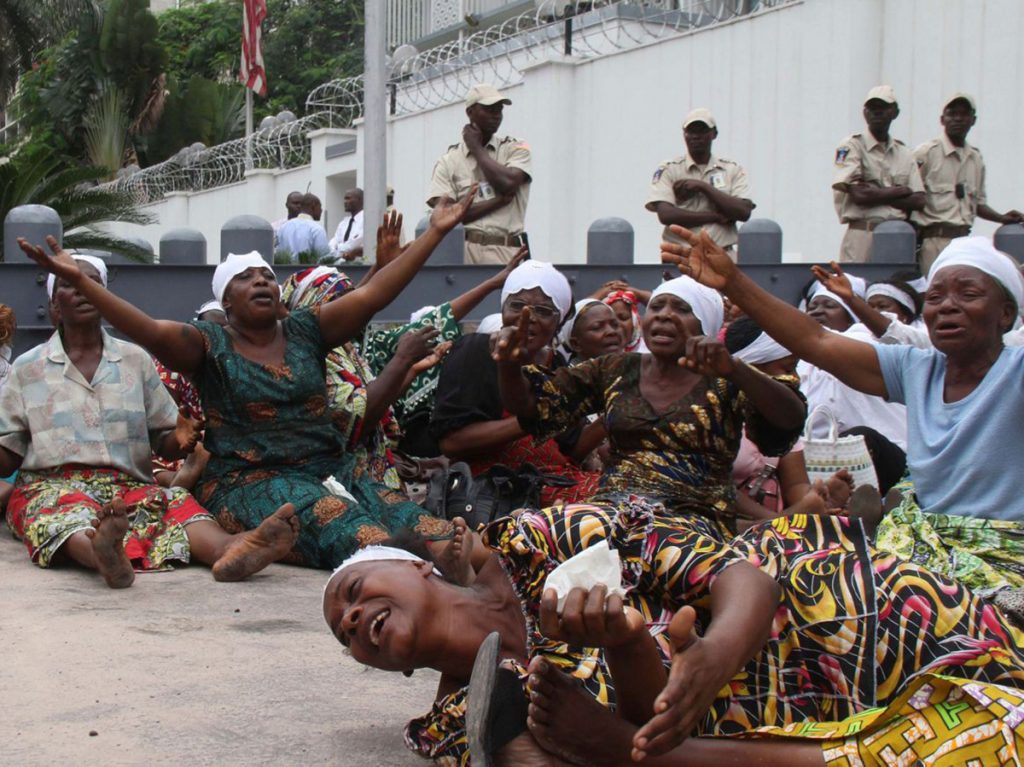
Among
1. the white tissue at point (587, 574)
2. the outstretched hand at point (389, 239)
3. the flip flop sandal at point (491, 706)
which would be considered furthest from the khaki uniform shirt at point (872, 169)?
the white tissue at point (587, 574)

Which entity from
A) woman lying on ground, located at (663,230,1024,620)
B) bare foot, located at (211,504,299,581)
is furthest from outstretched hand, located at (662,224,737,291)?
bare foot, located at (211,504,299,581)

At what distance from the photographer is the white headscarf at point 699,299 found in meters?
4.85

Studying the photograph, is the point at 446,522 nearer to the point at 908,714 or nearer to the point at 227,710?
the point at 227,710

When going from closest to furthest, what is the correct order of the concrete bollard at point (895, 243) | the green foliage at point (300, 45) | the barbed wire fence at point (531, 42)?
1. the concrete bollard at point (895, 243)
2. the barbed wire fence at point (531, 42)
3. the green foliage at point (300, 45)

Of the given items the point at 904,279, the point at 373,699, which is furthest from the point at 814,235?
the point at 373,699

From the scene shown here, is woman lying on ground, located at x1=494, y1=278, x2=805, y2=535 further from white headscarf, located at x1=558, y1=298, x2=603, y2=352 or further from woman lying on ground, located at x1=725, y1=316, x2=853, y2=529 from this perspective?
white headscarf, located at x1=558, y1=298, x2=603, y2=352

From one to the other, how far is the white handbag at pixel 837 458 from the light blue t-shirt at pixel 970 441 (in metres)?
1.49

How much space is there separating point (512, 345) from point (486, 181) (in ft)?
15.2

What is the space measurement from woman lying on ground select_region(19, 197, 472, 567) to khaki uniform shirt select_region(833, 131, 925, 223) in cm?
507

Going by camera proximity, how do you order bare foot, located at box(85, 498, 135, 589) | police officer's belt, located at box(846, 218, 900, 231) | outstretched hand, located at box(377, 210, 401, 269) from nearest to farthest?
bare foot, located at box(85, 498, 135, 589) < outstretched hand, located at box(377, 210, 401, 269) < police officer's belt, located at box(846, 218, 900, 231)

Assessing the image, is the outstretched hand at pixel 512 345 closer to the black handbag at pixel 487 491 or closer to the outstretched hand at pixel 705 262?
the outstretched hand at pixel 705 262

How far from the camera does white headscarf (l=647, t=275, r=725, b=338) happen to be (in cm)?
485

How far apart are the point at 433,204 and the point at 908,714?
7027mm

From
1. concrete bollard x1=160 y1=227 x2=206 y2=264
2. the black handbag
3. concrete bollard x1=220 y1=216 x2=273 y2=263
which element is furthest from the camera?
concrete bollard x1=160 y1=227 x2=206 y2=264
